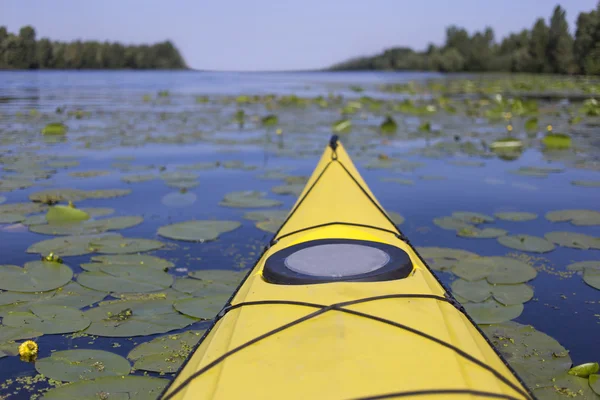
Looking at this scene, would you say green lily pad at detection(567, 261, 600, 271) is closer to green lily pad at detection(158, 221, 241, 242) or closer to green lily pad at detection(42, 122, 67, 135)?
green lily pad at detection(158, 221, 241, 242)

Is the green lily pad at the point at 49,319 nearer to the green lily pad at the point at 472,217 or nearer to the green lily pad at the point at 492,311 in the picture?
the green lily pad at the point at 492,311

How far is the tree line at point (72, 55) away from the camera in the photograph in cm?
4275

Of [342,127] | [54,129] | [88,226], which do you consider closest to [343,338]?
[88,226]

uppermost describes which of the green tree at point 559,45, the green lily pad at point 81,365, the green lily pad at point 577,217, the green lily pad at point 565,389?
the green tree at point 559,45

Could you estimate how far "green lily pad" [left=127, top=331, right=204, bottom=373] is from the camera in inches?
85.6

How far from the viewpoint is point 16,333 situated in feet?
7.86

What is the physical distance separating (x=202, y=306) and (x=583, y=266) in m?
2.31

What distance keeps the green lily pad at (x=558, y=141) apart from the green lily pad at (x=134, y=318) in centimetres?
681

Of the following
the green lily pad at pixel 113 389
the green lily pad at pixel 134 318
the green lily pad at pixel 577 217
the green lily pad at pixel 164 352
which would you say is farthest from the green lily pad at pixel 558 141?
the green lily pad at pixel 113 389

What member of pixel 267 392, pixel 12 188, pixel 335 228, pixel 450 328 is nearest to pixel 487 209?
pixel 335 228

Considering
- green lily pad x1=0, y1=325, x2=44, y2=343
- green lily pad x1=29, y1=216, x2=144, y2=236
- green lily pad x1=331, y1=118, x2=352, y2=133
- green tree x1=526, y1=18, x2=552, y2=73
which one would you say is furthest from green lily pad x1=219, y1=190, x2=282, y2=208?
green tree x1=526, y1=18, x2=552, y2=73

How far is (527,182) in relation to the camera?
5.87 metres

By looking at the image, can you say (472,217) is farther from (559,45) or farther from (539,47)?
(539,47)

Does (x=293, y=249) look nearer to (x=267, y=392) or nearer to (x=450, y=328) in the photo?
(x=450, y=328)
